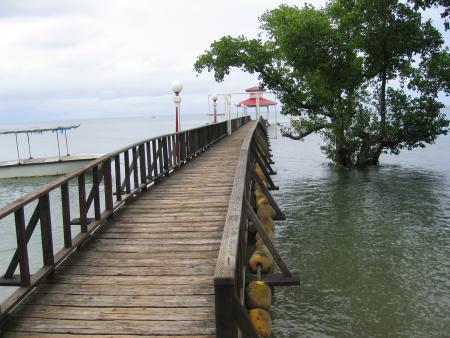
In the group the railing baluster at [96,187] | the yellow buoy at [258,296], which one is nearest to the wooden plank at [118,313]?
the yellow buoy at [258,296]

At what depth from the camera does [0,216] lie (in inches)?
161

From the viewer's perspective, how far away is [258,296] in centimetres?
541

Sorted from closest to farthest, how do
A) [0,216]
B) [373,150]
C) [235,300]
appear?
[235,300], [0,216], [373,150]

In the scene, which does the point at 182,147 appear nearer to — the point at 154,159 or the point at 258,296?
the point at 154,159

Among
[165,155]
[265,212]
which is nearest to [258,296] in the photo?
[265,212]

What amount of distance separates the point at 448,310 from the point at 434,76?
17.9m

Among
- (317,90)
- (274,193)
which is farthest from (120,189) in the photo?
(317,90)

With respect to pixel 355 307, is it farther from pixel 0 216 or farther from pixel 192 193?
pixel 0 216

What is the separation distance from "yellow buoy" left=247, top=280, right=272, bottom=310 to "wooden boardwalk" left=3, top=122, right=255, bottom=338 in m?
0.51

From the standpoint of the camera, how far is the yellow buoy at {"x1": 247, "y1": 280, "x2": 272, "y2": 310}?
5391 mm

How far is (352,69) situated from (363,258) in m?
12.9

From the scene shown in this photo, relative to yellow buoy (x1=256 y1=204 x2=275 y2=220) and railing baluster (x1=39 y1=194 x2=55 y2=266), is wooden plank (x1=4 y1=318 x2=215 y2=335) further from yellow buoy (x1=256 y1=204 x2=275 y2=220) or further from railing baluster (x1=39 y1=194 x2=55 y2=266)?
yellow buoy (x1=256 y1=204 x2=275 y2=220)

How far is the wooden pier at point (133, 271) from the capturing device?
412 centimetres

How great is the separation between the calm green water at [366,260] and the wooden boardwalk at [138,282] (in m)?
2.30
